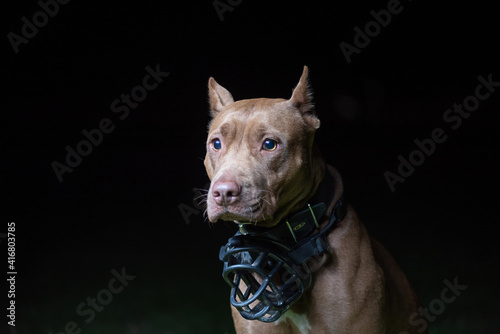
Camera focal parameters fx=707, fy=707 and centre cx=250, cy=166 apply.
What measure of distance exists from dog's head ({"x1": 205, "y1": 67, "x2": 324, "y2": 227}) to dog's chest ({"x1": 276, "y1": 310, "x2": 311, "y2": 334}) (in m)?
0.45

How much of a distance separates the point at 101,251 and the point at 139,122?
10.4ft

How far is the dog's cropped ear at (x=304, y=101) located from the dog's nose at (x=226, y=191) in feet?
1.93

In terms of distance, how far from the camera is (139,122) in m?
9.54

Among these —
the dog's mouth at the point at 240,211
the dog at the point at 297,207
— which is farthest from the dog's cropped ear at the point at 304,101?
the dog's mouth at the point at 240,211

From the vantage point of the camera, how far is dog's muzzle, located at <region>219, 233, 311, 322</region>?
118 inches

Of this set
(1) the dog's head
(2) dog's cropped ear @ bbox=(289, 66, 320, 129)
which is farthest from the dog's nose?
(2) dog's cropped ear @ bbox=(289, 66, 320, 129)

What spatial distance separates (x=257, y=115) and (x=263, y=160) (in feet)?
0.74

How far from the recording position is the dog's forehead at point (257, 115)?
3061mm

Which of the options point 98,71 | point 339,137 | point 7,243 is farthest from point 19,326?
point 339,137

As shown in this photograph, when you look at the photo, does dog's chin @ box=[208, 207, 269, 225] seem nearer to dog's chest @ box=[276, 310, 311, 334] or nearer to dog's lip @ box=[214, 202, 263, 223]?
dog's lip @ box=[214, 202, 263, 223]

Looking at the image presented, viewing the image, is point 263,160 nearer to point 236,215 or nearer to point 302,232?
point 236,215

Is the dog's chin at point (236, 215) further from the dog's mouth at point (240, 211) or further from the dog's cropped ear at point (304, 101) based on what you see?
the dog's cropped ear at point (304, 101)

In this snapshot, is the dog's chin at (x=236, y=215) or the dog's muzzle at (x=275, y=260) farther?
the dog's muzzle at (x=275, y=260)

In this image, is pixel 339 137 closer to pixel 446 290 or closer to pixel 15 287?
pixel 446 290
